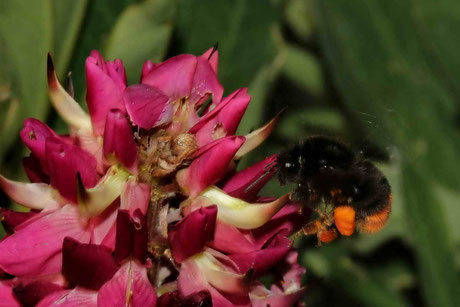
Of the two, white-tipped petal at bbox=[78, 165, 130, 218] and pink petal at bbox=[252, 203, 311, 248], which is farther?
pink petal at bbox=[252, 203, 311, 248]

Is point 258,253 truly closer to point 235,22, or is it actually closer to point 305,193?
point 305,193

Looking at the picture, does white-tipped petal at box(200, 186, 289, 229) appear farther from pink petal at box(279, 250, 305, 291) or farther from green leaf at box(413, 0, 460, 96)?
green leaf at box(413, 0, 460, 96)

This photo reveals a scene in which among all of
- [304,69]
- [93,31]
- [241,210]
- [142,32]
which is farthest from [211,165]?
[304,69]

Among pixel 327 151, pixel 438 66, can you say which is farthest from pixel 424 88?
pixel 327 151

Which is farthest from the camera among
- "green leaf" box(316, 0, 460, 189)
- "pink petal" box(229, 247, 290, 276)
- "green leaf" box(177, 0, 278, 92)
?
"green leaf" box(316, 0, 460, 189)

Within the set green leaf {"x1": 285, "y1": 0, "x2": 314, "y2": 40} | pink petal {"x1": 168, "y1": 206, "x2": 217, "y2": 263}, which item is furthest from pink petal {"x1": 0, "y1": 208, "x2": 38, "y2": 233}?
green leaf {"x1": 285, "y1": 0, "x2": 314, "y2": 40}

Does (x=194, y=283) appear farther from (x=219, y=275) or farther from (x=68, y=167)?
(x=68, y=167)

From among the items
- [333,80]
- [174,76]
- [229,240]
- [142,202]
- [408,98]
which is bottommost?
[408,98]
